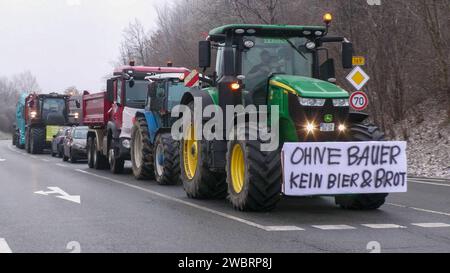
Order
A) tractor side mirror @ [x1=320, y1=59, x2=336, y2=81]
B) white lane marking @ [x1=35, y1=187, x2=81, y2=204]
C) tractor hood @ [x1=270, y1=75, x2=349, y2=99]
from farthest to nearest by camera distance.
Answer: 1. white lane marking @ [x1=35, y1=187, x2=81, y2=204]
2. tractor side mirror @ [x1=320, y1=59, x2=336, y2=81]
3. tractor hood @ [x1=270, y1=75, x2=349, y2=99]

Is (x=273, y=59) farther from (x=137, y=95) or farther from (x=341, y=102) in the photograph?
(x=137, y=95)

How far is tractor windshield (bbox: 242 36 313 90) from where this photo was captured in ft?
37.4

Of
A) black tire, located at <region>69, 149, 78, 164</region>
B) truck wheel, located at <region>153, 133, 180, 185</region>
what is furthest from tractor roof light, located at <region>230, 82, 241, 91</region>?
black tire, located at <region>69, 149, 78, 164</region>

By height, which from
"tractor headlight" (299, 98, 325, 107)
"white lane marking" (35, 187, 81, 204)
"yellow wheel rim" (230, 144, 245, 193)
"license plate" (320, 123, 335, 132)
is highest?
"tractor headlight" (299, 98, 325, 107)

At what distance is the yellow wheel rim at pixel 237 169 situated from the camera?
1070cm

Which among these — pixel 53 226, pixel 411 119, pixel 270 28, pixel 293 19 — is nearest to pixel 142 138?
pixel 270 28

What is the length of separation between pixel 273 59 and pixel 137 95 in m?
8.56

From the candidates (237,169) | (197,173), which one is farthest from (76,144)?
(237,169)

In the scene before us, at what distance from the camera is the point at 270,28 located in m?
11.5

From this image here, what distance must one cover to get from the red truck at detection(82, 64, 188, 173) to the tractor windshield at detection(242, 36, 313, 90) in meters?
8.21

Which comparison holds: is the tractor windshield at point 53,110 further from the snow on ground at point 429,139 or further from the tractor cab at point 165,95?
the tractor cab at point 165,95

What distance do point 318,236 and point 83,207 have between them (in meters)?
4.85

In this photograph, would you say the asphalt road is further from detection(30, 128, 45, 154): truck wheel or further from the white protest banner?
detection(30, 128, 45, 154): truck wheel

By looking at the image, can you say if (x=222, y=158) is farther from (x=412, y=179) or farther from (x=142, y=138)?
(x=412, y=179)
